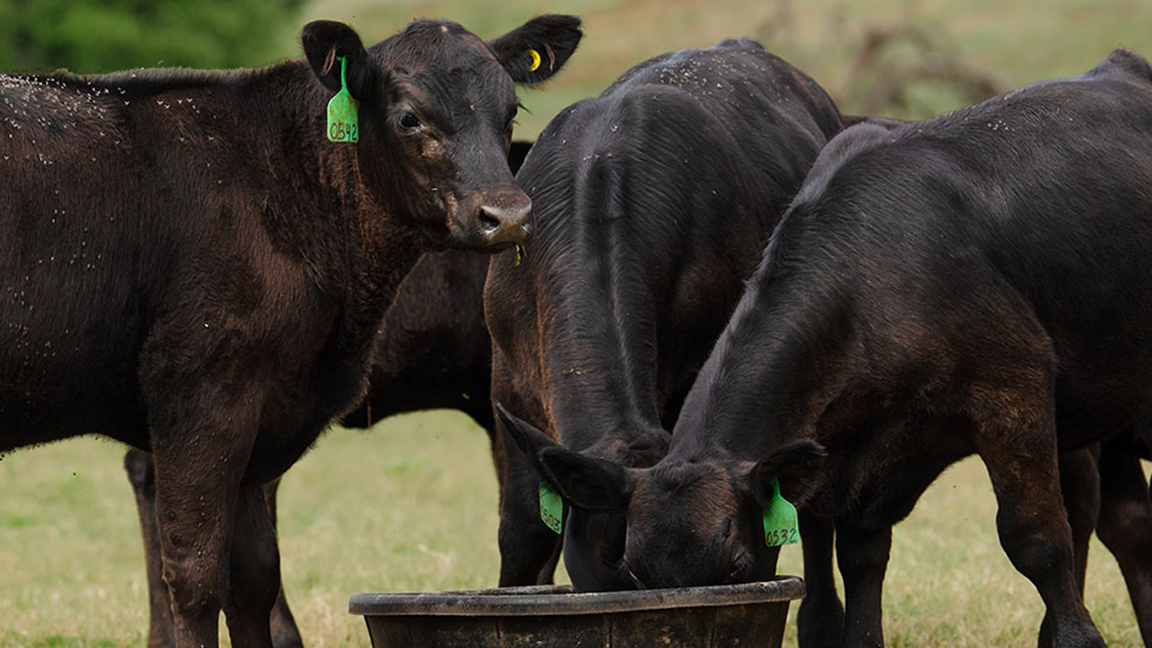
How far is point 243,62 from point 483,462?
71.0 ft

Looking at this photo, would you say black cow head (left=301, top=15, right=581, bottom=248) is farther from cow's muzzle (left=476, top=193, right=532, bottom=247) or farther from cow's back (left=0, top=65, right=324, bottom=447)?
cow's back (left=0, top=65, right=324, bottom=447)

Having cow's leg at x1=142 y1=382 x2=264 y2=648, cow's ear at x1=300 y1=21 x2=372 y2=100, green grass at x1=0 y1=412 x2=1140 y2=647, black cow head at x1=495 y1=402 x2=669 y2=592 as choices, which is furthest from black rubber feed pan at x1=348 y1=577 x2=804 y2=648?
green grass at x1=0 y1=412 x2=1140 y2=647

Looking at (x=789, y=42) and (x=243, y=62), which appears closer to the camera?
(x=789, y=42)

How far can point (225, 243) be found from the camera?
5.96 metres

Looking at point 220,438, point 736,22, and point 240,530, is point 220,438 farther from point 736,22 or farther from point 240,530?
point 736,22

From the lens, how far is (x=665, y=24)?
57.5 meters

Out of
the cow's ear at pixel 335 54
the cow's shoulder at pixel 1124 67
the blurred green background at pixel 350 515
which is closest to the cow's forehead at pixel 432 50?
the cow's ear at pixel 335 54

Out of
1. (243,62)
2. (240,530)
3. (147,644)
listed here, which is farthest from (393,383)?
(243,62)

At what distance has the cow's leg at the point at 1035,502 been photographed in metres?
6.21

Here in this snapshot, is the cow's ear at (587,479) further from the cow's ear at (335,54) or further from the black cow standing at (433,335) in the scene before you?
the black cow standing at (433,335)

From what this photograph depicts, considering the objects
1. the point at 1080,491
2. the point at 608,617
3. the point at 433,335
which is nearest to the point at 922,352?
the point at 608,617

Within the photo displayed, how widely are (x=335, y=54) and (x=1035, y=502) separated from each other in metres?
3.20

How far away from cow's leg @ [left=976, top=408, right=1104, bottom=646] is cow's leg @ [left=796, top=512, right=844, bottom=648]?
117 centimetres

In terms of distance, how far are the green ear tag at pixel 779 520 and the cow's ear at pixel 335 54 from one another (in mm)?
2211
